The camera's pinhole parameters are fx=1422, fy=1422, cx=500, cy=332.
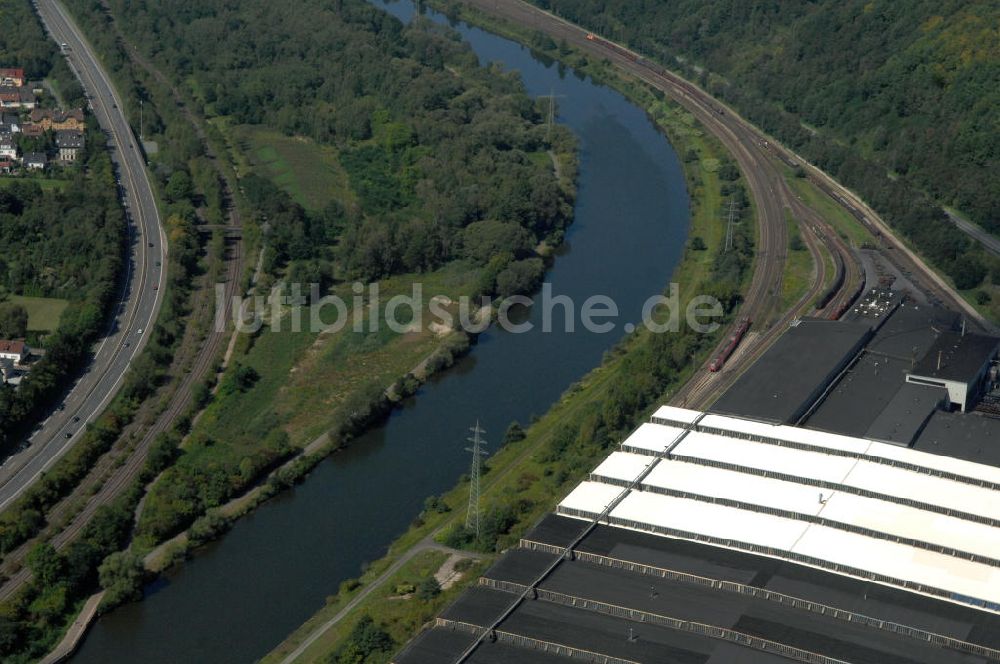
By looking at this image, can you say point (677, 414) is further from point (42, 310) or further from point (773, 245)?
point (42, 310)

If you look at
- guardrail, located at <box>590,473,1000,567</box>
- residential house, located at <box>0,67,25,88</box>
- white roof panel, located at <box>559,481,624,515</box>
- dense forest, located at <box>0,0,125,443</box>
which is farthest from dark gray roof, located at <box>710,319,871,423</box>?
residential house, located at <box>0,67,25,88</box>

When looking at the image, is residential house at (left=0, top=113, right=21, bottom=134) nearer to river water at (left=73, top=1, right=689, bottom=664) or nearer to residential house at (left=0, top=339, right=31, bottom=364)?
residential house at (left=0, top=339, right=31, bottom=364)

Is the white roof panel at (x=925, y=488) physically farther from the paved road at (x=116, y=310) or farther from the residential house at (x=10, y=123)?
the residential house at (x=10, y=123)

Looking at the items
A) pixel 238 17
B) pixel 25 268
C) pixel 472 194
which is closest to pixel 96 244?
pixel 25 268

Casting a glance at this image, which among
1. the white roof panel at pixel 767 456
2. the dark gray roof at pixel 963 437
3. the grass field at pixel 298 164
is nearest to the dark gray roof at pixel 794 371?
the white roof panel at pixel 767 456

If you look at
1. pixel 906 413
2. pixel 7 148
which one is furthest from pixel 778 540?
pixel 7 148
